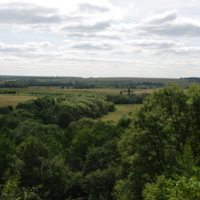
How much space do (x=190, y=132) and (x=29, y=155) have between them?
22746 millimetres

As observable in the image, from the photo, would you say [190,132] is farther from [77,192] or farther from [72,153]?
[72,153]

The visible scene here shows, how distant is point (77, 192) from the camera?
117ft

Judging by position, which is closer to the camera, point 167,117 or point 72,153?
point 167,117

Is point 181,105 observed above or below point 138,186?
above

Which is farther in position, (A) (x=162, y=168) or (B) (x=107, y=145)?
(B) (x=107, y=145)

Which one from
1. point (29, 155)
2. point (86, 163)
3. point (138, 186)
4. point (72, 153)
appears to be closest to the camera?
point (138, 186)

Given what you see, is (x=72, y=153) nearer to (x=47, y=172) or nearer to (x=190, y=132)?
(x=47, y=172)

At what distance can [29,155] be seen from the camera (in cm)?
3441

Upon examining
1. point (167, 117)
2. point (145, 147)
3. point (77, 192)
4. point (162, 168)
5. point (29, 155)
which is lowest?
point (77, 192)

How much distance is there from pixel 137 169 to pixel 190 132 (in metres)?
7.32

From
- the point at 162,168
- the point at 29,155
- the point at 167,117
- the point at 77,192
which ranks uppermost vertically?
the point at 167,117

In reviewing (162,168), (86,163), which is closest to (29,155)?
(86,163)

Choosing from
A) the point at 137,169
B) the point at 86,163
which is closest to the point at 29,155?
the point at 86,163

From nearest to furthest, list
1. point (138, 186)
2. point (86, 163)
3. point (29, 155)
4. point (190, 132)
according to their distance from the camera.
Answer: point (138, 186) < point (190, 132) < point (29, 155) < point (86, 163)
